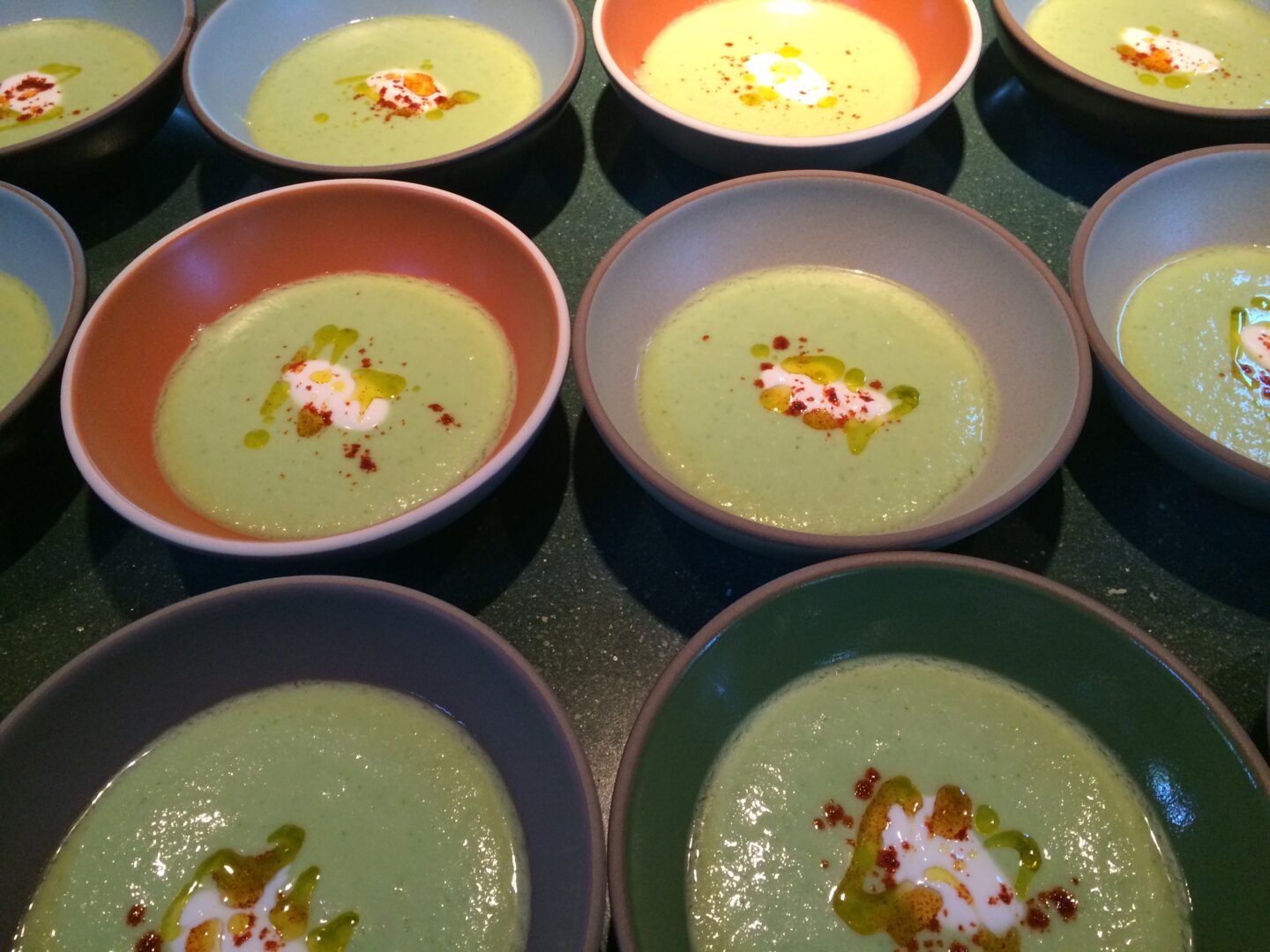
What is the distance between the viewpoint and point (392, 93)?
2.10 m

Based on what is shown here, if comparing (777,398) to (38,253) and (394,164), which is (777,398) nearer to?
(394,164)

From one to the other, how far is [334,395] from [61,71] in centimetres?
150

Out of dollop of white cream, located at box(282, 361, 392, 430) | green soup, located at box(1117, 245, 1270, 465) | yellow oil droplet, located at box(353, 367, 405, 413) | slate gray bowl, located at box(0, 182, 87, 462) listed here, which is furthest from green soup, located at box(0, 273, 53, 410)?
green soup, located at box(1117, 245, 1270, 465)

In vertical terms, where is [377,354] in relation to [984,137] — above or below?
below

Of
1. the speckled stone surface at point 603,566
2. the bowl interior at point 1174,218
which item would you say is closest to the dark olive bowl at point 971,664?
the speckled stone surface at point 603,566

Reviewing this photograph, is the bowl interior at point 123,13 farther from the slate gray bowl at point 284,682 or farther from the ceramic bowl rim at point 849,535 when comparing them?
the slate gray bowl at point 284,682

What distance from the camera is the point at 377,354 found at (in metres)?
1.57

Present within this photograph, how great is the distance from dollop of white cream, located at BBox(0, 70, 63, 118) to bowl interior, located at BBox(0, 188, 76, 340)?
2.21 ft

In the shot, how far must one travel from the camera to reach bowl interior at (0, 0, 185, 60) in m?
2.17

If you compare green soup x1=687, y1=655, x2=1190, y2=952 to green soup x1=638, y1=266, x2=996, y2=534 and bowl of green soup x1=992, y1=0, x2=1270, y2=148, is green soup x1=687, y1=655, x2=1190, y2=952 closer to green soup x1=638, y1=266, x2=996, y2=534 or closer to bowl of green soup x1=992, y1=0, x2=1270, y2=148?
green soup x1=638, y1=266, x2=996, y2=534

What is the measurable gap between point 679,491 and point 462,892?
560mm

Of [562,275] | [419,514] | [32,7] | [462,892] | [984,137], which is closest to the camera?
[462,892]

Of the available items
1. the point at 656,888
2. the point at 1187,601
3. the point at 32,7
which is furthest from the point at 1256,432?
the point at 32,7

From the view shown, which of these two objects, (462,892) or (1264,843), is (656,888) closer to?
(462,892)
